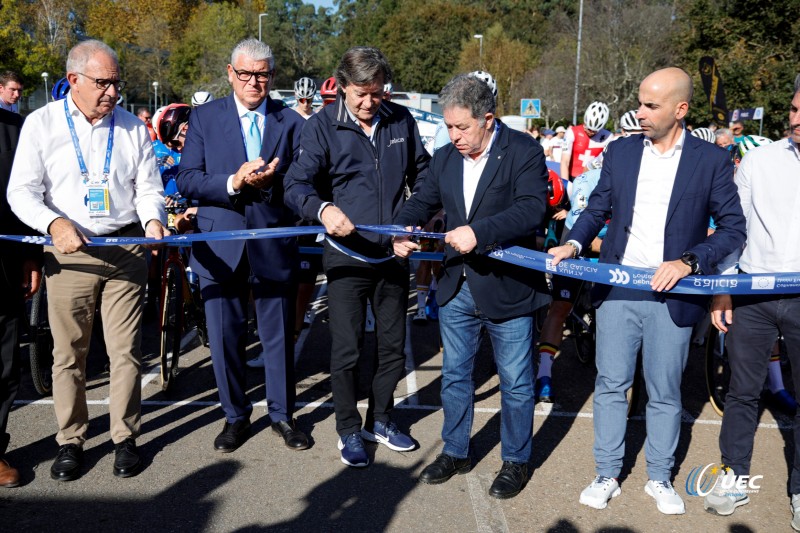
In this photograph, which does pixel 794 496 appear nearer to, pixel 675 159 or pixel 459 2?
pixel 675 159

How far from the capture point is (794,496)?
4004mm

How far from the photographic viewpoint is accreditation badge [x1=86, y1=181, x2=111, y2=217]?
4.20m

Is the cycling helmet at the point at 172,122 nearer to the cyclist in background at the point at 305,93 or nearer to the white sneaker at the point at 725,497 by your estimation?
the cyclist in background at the point at 305,93

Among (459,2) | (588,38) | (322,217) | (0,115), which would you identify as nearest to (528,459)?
(322,217)

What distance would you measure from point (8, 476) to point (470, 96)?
3.27m

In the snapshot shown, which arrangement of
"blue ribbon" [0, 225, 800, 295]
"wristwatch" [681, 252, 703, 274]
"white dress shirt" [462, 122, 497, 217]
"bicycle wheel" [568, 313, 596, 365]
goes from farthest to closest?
"bicycle wheel" [568, 313, 596, 365]
"white dress shirt" [462, 122, 497, 217]
"blue ribbon" [0, 225, 800, 295]
"wristwatch" [681, 252, 703, 274]

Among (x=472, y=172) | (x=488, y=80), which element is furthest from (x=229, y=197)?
(x=488, y=80)

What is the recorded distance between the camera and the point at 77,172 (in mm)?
4184

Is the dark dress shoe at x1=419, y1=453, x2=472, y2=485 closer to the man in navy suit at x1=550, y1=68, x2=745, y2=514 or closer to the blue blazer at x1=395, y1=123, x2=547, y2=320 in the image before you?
the man in navy suit at x1=550, y1=68, x2=745, y2=514

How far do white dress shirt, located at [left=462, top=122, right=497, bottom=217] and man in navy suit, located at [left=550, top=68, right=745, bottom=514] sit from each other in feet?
1.83

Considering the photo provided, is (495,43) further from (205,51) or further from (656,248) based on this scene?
(656,248)

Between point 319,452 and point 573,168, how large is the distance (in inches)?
231

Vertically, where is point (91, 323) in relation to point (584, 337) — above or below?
above

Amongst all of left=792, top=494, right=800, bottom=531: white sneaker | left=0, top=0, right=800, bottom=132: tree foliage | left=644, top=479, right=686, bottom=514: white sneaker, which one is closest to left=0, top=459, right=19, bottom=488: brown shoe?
left=644, top=479, right=686, bottom=514: white sneaker
